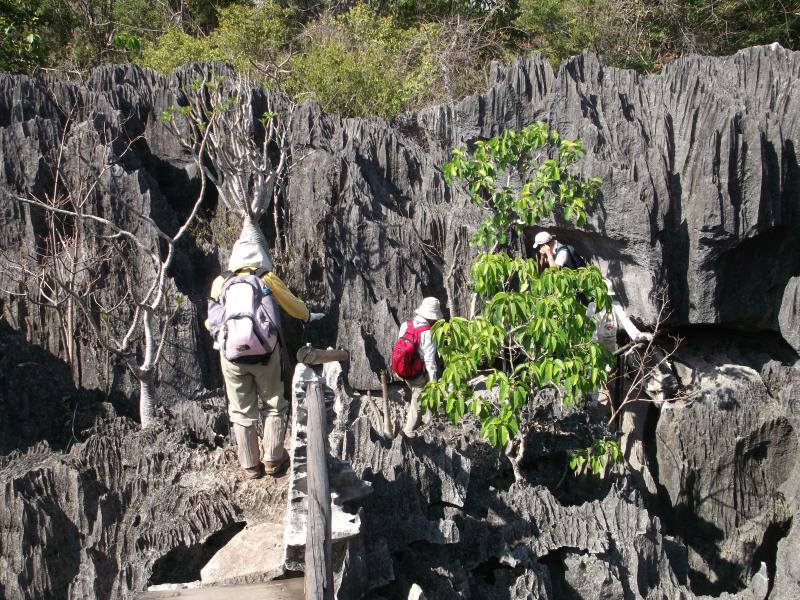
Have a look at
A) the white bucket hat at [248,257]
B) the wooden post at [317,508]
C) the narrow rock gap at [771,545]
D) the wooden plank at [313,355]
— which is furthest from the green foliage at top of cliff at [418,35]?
the wooden post at [317,508]

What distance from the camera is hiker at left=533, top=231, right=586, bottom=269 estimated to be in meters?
7.26

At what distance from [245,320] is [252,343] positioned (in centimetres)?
14

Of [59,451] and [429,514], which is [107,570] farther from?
[429,514]

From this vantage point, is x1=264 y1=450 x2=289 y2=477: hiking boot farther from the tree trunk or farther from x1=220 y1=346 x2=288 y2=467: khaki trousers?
the tree trunk

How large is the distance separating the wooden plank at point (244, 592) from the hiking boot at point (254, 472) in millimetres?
1312

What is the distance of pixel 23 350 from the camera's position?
6820 mm

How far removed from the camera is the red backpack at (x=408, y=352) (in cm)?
652

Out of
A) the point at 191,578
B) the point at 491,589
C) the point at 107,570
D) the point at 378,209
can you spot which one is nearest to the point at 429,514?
the point at 491,589

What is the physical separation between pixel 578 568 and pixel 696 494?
294 cm

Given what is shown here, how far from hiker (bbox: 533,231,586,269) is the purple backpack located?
9.81 ft

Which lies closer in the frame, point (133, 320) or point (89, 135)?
point (133, 320)

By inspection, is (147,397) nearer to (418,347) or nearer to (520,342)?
(418,347)

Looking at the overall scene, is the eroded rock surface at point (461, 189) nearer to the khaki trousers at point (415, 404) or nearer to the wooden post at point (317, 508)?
the khaki trousers at point (415, 404)

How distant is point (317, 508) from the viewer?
3834mm
